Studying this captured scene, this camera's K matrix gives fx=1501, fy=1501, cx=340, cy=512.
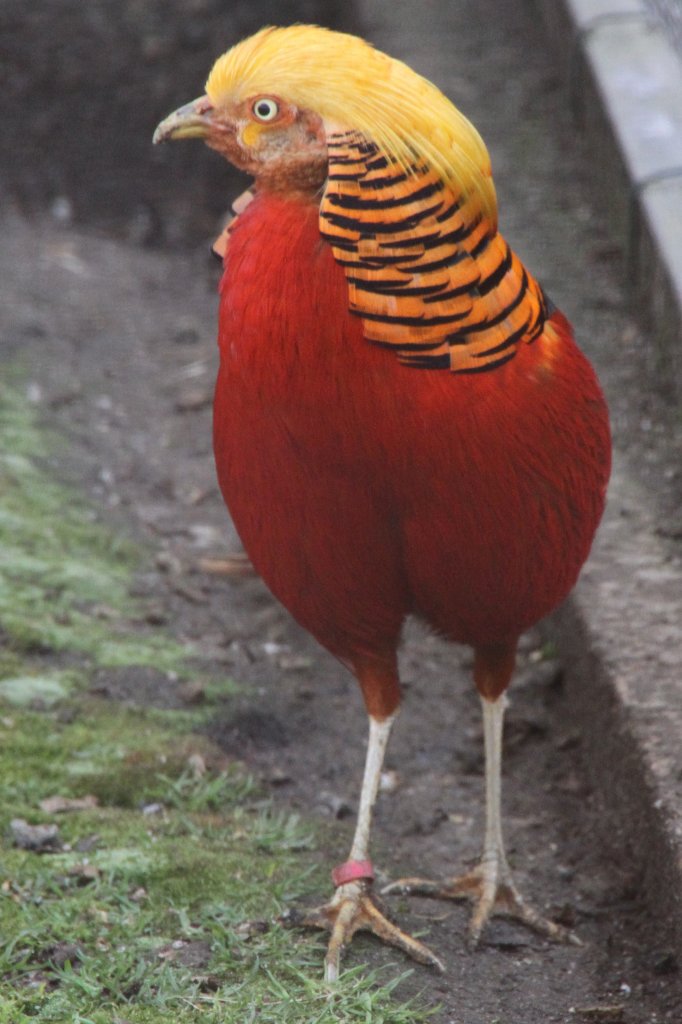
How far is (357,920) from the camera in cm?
270

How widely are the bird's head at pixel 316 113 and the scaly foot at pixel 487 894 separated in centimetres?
137

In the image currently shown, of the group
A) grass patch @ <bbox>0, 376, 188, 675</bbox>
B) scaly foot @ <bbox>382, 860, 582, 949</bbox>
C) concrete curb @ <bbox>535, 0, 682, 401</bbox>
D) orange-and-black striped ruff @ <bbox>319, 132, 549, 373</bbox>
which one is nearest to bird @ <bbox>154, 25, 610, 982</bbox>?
orange-and-black striped ruff @ <bbox>319, 132, 549, 373</bbox>

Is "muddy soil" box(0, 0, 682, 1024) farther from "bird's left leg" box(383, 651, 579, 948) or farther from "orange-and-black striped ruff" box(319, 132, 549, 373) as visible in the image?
"orange-and-black striped ruff" box(319, 132, 549, 373)

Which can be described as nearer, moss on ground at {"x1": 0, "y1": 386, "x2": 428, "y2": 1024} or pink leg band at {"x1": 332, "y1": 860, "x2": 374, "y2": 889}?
moss on ground at {"x1": 0, "y1": 386, "x2": 428, "y2": 1024}

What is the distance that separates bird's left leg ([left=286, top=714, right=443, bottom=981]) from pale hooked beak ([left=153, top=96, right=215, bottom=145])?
126 cm

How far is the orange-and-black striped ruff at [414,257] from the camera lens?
7.23ft

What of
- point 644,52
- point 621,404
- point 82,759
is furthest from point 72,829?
point 644,52

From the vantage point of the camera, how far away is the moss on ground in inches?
96.9

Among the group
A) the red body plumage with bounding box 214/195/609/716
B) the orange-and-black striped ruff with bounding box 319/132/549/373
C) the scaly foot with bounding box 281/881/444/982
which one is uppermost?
the orange-and-black striped ruff with bounding box 319/132/549/373

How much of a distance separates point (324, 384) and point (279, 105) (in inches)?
16.8

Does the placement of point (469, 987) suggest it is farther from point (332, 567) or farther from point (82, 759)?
point (82, 759)

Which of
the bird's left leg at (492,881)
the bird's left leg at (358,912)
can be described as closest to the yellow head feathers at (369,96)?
the bird's left leg at (492,881)

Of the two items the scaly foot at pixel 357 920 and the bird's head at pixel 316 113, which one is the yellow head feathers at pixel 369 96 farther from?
the scaly foot at pixel 357 920

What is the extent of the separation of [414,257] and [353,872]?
1.17 meters
